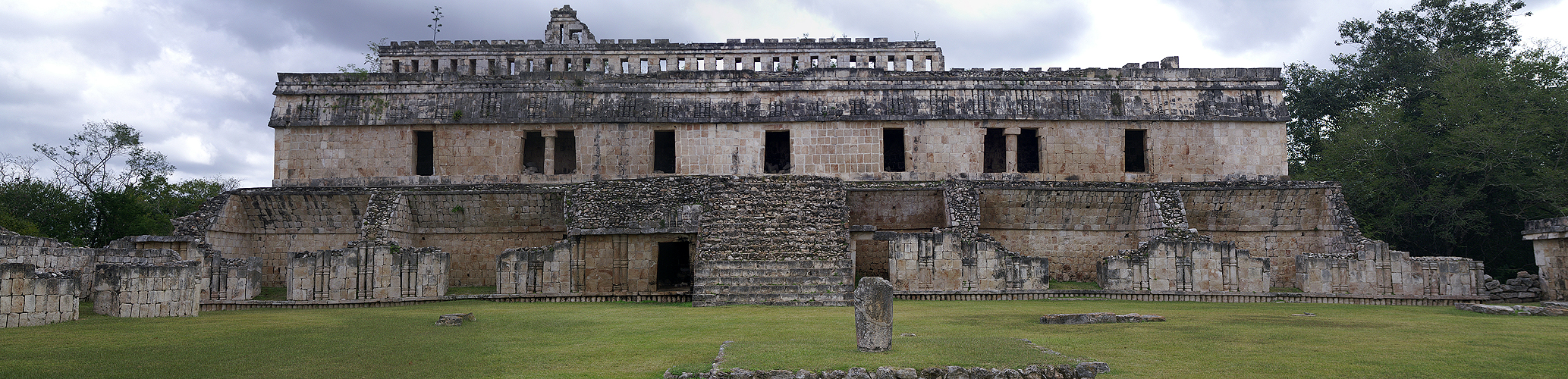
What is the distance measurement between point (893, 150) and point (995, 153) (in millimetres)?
2721

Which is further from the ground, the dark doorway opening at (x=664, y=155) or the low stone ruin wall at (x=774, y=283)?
the dark doorway opening at (x=664, y=155)

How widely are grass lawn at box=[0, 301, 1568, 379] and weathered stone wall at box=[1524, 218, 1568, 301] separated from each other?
448 centimetres

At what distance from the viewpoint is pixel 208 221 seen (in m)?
20.6

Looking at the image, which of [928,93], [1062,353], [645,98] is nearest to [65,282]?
[1062,353]

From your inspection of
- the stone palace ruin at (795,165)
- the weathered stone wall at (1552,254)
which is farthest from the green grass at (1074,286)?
the weathered stone wall at (1552,254)

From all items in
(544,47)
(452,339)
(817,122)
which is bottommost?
(452,339)

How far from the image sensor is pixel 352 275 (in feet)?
55.2

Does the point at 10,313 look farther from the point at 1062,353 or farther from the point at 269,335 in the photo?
the point at 1062,353

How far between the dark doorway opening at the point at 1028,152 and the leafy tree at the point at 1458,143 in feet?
27.8

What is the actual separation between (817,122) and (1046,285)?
7.63m

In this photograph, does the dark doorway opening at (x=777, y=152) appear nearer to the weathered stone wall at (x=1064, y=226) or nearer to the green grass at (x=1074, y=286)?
the weathered stone wall at (x=1064, y=226)

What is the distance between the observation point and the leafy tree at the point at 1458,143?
22641 millimetres

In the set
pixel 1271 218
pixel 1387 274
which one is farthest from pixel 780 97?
pixel 1387 274

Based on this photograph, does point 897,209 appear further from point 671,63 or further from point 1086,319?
point 671,63
